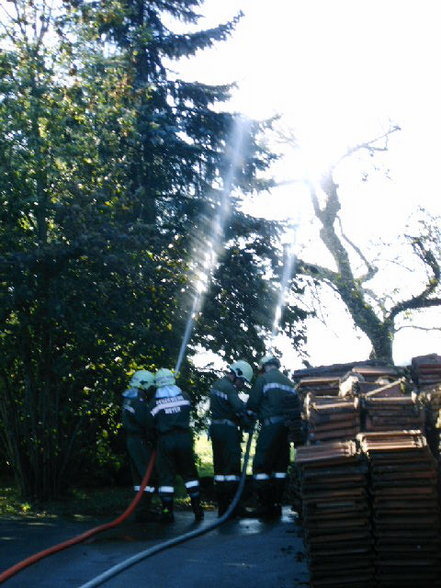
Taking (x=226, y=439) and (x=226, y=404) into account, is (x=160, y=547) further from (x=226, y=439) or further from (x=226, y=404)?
(x=226, y=404)

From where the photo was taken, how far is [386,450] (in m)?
7.59

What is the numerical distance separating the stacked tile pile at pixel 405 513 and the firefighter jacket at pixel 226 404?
547 centimetres

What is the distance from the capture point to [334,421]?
8445 mm

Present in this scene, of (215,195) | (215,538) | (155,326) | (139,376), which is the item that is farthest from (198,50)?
(215,538)

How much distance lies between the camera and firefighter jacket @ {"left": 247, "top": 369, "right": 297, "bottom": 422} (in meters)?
12.9

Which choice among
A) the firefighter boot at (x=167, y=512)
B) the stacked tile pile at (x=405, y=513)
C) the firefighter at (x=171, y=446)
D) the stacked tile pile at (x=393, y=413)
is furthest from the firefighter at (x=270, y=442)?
the stacked tile pile at (x=405, y=513)

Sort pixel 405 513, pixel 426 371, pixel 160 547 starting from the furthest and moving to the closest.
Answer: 1. pixel 426 371
2. pixel 160 547
3. pixel 405 513

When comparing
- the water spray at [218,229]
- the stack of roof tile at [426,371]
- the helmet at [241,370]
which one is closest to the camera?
the stack of roof tile at [426,371]

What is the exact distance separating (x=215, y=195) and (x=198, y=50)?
414 centimetres

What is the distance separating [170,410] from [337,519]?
17.0ft

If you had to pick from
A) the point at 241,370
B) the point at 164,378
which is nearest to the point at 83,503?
the point at 164,378

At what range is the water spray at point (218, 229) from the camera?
15.5 m

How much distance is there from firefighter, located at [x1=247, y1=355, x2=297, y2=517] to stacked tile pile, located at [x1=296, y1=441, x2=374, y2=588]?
4989 mm

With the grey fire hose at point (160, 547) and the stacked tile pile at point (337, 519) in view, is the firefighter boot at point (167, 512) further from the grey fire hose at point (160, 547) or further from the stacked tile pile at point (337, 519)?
the stacked tile pile at point (337, 519)
